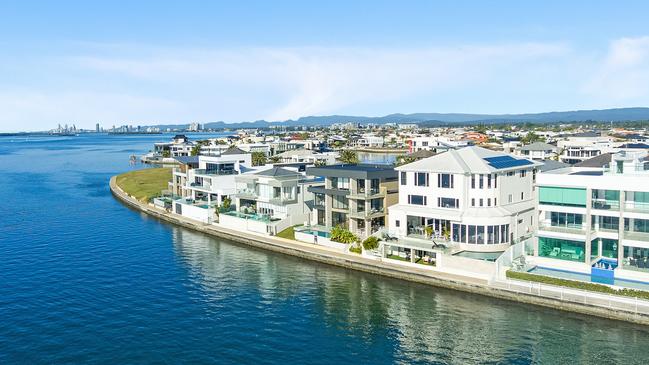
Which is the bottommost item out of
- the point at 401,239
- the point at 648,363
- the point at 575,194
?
the point at 648,363

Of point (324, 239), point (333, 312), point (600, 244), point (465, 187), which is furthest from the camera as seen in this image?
point (324, 239)

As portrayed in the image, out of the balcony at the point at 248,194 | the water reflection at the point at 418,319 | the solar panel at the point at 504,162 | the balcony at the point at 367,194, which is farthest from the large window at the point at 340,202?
the solar panel at the point at 504,162

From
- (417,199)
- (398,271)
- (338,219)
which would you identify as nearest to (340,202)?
(338,219)

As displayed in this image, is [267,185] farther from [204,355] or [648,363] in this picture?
[648,363]

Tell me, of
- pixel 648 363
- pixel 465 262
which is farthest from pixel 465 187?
pixel 648 363

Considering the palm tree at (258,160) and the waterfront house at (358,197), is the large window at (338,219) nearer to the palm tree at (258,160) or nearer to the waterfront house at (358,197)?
the waterfront house at (358,197)

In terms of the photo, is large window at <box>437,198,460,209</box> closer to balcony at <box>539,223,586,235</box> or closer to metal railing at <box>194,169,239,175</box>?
balcony at <box>539,223,586,235</box>

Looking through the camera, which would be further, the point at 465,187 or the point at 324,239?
the point at 324,239
